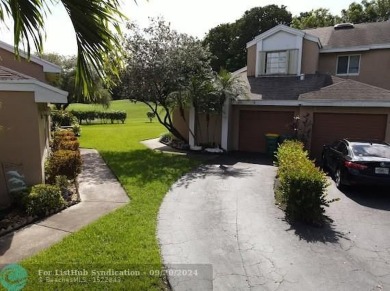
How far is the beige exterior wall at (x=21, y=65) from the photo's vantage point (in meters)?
11.7

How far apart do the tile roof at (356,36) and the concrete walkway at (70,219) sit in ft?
52.4

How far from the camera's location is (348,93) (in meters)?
14.1

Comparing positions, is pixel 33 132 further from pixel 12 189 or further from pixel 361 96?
pixel 361 96

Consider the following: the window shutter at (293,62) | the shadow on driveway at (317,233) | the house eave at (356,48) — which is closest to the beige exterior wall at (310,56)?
the window shutter at (293,62)

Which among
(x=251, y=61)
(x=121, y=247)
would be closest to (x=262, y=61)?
(x=251, y=61)

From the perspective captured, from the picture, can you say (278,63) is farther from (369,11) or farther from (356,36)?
(369,11)

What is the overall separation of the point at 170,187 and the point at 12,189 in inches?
173

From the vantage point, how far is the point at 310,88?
53.1ft

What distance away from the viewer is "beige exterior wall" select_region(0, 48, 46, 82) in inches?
462

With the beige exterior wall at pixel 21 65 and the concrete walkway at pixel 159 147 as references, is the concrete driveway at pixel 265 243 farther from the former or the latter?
the beige exterior wall at pixel 21 65

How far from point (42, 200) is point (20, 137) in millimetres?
1908

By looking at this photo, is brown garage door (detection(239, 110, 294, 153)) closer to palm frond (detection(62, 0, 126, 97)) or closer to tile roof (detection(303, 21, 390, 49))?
tile roof (detection(303, 21, 390, 49))

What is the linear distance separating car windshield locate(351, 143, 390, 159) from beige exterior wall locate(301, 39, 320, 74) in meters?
9.23

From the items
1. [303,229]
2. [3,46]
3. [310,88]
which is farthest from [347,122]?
Answer: [3,46]
